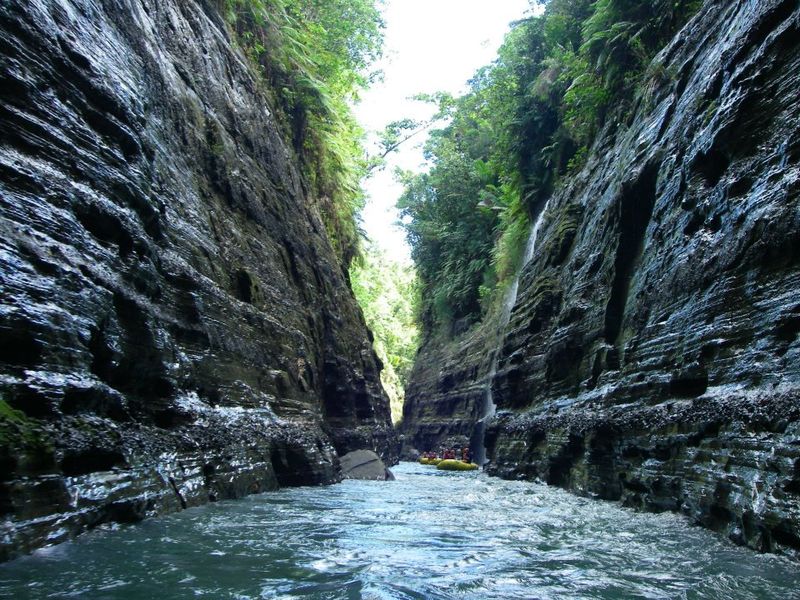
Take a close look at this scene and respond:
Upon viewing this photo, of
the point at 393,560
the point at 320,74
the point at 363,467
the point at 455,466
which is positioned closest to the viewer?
the point at 393,560

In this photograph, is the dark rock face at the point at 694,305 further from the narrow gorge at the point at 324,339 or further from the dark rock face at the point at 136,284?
the dark rock face at the point at 136,284

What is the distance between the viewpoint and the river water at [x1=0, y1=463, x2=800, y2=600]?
10.6 ft

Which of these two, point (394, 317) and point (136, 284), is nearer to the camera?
point (136, 284)

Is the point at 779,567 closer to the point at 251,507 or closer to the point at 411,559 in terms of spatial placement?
the point at 411,559

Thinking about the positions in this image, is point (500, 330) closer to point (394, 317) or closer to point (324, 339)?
point (324, 339)

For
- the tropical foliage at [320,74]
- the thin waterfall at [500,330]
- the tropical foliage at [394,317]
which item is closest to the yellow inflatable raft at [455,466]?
the thin waterfall at [500,330]

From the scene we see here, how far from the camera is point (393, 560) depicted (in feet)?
13.8

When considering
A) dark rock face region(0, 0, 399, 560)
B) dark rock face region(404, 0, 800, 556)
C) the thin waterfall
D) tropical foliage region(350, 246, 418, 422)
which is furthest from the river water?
tropical foliage region(350, 246, 418, 422)

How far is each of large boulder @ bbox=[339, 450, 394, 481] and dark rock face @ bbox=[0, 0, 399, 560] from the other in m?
1.98

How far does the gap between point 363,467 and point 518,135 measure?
1167 cm

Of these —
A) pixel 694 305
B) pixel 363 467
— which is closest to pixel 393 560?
pixel 694 305

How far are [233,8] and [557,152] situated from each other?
978cm

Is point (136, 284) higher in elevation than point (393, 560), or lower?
higher

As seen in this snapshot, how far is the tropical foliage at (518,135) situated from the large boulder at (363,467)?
8.89 metres
